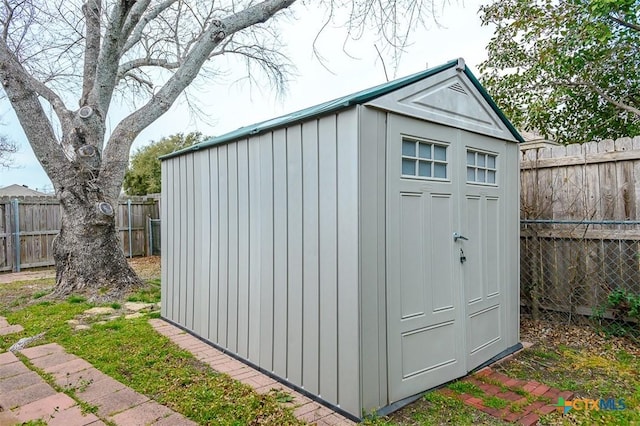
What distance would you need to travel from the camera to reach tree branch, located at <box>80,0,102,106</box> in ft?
19.1

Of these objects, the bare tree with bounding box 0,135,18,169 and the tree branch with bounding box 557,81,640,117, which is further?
the bare tree with bounding box 0,135,18,169

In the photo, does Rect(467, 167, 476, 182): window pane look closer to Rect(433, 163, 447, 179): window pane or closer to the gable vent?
Rect(433, 163, 447, 179): window pane

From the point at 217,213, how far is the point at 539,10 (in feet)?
16.3

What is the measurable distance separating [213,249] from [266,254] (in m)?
0.91

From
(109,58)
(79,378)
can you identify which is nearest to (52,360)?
(79,378)

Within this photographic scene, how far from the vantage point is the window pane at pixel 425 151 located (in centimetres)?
263

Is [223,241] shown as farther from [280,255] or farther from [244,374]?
[244,374]

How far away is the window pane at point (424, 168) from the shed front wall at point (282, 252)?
0.60m

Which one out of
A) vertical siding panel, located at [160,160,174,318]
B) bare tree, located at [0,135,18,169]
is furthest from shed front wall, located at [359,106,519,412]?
bare tree, located at [0,135,18,169]

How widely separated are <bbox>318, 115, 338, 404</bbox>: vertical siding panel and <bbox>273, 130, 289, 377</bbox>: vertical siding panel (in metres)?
0.40

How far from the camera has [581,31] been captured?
4.64 meters

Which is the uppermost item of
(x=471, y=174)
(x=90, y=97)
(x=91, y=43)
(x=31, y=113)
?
(x=91, y=43)

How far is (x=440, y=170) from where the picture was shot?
2762 millimetres

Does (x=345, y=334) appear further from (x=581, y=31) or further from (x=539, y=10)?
(x=539, y=10)
